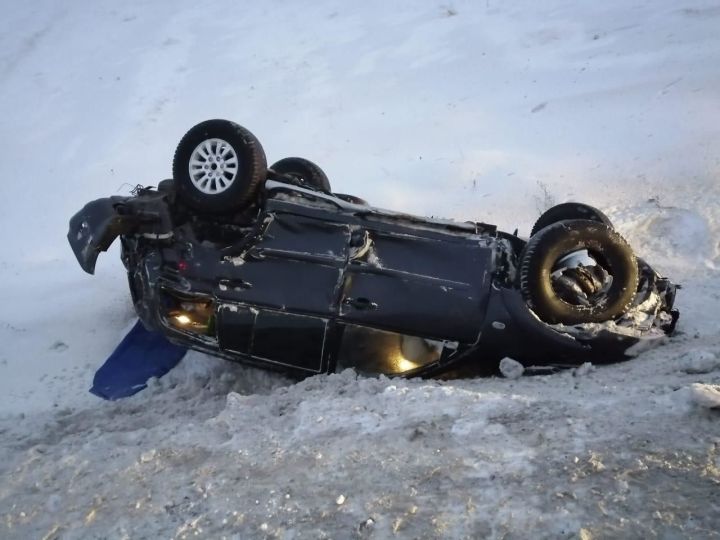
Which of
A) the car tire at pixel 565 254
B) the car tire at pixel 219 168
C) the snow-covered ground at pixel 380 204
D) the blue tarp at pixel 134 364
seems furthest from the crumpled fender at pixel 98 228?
the car tire at pixel 565 254

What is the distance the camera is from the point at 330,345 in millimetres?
4469

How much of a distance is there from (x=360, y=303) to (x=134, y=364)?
216 cm

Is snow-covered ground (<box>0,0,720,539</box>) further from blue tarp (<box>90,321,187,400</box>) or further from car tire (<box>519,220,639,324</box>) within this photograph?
car tire (<box>519,220,639,324</box>)

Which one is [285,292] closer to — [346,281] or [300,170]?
[346,281]

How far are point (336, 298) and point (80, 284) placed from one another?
13.3 feet

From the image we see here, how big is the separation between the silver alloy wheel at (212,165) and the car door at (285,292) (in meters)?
0.50

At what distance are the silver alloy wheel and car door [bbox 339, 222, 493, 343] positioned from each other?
1.07 metres

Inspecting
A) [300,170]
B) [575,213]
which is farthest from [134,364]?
[575,213]

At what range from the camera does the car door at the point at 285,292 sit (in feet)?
14.6

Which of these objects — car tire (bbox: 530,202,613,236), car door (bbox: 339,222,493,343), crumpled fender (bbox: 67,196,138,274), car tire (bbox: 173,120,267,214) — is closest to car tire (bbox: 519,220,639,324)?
car door (bbox: 339,222,493,343)

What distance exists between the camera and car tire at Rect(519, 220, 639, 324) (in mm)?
4418

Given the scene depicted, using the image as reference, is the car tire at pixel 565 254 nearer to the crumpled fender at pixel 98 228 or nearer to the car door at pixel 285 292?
the car door at pixel 285 292

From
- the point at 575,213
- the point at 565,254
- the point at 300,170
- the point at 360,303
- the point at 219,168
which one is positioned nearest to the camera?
the point at 360,303

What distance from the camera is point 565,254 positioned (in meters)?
4.52
